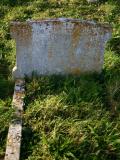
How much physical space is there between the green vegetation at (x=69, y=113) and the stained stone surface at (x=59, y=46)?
19 cm

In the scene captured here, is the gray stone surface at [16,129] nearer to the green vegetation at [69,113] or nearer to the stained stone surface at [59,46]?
the green vegetation at [69,113]

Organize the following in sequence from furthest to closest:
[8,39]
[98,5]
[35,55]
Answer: [98,5] < [8,39] < [35,55]

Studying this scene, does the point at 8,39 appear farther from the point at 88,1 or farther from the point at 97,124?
the point at 97,124

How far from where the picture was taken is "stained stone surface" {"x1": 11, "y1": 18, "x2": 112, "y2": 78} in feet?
16.9

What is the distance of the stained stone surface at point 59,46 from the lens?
16.9 ft

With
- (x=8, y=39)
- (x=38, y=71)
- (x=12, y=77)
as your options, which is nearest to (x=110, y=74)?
(x=38, y=71)

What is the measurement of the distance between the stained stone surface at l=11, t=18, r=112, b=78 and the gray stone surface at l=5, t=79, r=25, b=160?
48 cm

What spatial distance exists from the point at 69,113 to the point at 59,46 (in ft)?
3.79

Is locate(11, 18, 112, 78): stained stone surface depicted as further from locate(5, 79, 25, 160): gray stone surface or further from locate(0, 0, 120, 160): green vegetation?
locate(5, 79, 25, 160): gray stone surface

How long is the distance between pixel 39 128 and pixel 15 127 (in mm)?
294

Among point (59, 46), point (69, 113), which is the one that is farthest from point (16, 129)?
point (59, 46)

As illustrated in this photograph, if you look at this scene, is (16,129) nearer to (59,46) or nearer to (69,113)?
(69,113)

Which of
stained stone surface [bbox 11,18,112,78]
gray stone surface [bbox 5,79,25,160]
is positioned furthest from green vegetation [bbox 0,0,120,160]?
stained stone surface [bbox 11,18,112,78]

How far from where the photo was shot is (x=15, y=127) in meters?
4.41
